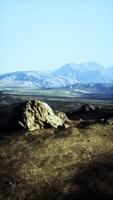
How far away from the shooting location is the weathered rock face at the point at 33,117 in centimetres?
→ 4275

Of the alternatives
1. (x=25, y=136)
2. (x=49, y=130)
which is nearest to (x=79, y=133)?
(x=49, y=130)

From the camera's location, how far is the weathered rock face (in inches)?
1683

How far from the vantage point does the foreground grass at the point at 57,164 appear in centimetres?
2872

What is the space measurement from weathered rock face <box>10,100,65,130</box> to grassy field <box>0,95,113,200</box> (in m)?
1.82

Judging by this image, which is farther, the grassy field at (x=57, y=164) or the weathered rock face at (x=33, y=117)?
the weathered rock face at (x=33, y=117)

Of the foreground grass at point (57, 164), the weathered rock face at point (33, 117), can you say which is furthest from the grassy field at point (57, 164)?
the weathered rock face at point (33, 117)

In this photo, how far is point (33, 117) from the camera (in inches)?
1727

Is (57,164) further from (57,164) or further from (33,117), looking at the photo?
(33,117)

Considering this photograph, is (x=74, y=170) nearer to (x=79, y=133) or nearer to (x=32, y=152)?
(x=32, y=152)

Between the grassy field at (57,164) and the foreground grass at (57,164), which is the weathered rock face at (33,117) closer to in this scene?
the grassy field at (57,164)

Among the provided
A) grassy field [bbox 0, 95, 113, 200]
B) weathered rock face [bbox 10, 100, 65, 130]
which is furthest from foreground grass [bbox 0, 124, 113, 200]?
weathered rock face [bbox 10, 100, 65, 130]

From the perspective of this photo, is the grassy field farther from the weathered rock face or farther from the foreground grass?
the weathered rock face

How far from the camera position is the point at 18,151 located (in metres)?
36.2

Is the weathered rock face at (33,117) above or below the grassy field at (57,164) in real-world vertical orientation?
above
